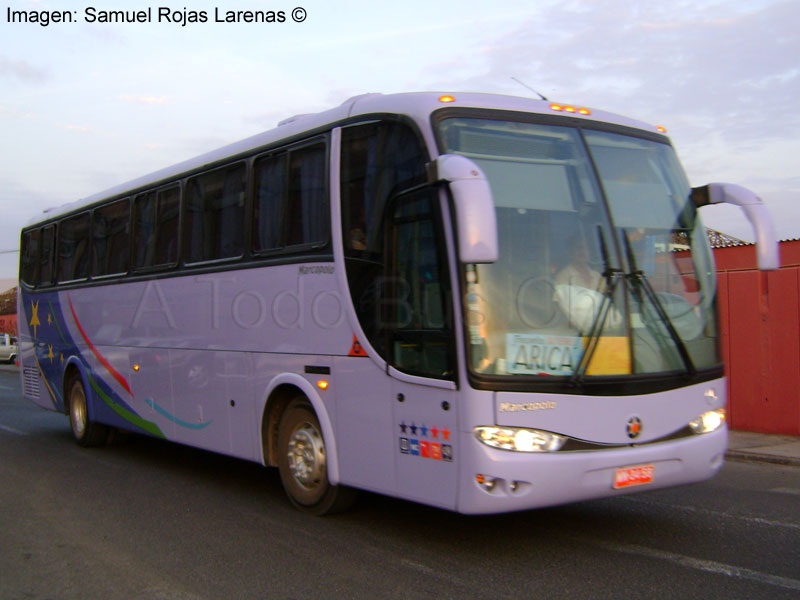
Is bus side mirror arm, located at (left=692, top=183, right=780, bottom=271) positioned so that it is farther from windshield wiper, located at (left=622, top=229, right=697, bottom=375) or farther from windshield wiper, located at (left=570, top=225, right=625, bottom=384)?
windshield wiper, located at (left=570, top=225, right=625, bottom=384)

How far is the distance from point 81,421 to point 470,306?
9078mm

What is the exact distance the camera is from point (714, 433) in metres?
6.66

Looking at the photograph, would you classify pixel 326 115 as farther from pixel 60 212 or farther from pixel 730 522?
pixel 60 212

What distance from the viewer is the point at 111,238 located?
1201 centimetres

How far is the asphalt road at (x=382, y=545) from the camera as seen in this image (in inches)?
223

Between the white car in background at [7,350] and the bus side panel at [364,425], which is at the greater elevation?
the bus side panel at [364,425]

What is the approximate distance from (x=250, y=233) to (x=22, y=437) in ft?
24.9

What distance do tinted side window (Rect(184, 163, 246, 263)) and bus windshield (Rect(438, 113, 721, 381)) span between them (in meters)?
3.23

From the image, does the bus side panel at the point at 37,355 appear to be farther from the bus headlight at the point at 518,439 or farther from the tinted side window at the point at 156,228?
the bus headlight at the point at 518,439

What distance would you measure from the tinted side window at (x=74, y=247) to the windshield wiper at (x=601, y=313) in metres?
8.67

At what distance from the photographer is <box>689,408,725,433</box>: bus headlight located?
6.55 metres

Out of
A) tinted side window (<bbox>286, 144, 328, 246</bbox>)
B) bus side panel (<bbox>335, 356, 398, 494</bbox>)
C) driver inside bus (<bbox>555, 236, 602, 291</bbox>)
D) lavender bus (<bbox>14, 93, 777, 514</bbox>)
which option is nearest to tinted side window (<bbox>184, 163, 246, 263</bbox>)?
lavender bus (<bbox>14, 93, 777, 514</bbox>)

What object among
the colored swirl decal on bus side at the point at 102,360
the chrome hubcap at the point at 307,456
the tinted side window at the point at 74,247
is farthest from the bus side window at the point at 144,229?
the chrome hubcap at the point at 307,456

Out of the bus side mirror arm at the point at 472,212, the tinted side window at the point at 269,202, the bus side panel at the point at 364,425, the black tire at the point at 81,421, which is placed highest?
the tinted side window at the point at 269,202
